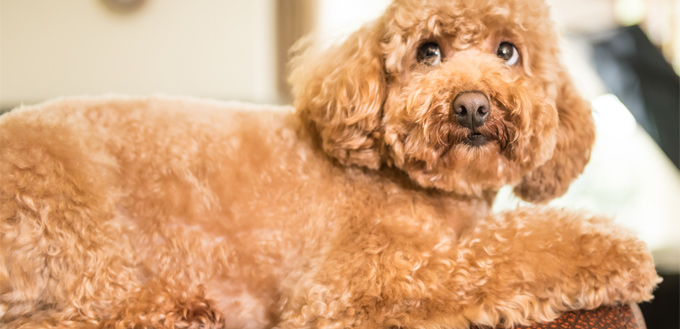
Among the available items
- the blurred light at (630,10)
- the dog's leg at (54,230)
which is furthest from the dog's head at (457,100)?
the blurred light at (630,10)

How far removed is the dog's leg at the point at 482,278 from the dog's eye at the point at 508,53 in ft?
1.20

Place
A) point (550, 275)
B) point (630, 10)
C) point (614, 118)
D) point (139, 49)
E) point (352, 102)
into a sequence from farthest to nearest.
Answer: point (630, 10)
point (614, 118)
point (139, 49)
point (352, 102)
point (550, 275)

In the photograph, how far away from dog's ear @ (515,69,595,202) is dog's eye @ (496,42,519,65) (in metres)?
0.12

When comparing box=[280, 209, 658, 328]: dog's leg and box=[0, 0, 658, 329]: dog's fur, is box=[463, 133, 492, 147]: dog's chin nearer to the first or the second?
box=[0, 0, 658, 329]: dog's fur

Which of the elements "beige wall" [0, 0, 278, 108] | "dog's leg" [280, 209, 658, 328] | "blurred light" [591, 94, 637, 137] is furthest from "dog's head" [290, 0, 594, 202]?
"blurred light" [591, 94, 637, 137]

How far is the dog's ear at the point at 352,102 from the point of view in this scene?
3.44 feet

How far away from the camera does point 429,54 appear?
1108 millimetres

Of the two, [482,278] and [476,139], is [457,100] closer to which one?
[476,139]

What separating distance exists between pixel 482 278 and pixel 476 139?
0.27 meters

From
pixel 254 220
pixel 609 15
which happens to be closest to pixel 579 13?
pixel 609 15

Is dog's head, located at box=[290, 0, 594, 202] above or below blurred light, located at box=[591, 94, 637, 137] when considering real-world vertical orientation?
above

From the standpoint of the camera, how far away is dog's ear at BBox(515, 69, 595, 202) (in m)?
1.11

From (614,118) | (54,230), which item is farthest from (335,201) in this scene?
(614,118)

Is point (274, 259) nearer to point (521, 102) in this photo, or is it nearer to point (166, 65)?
point (521, 102)
